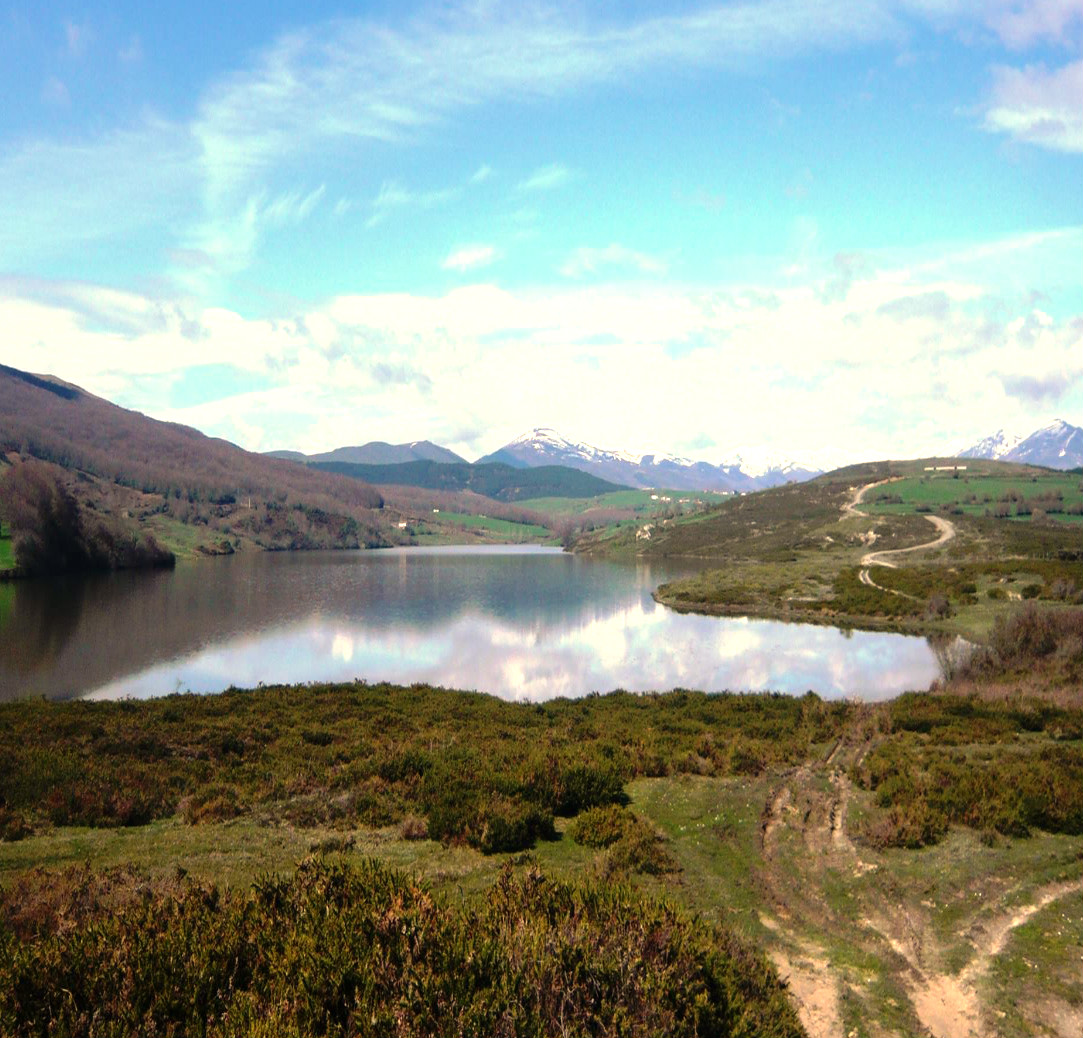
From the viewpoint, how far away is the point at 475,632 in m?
58.2

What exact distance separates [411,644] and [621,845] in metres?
41.9

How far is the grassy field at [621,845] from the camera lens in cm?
752

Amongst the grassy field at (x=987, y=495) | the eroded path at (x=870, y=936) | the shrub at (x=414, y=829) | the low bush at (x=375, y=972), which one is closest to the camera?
the low bush at (x=375, y=972)

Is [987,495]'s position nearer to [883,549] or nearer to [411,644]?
[883,549]

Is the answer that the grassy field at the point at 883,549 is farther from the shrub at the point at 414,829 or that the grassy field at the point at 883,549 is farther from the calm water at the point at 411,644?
the shrub at the point at 414,829

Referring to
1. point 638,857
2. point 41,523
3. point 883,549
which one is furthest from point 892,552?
point 41,523

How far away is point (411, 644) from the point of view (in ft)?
172

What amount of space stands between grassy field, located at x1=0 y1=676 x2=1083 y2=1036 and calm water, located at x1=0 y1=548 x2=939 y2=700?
51.4ft

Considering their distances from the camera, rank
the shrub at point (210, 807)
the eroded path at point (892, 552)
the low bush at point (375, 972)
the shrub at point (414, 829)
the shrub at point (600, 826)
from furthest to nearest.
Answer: the eroded path at point (892, 552)
the shrub at point (210, 807)
the shrub at point (414, 829)
the shrub at point (600, 826)
the low bush at point (375, 972)

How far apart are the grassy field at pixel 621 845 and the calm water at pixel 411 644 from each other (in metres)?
15.7

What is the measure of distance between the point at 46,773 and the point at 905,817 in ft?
59.2

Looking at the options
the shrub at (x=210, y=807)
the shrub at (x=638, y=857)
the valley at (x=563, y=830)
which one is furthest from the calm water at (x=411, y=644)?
the shrub at (x=638, y=857)

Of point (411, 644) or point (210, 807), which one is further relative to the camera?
point (411, 644)

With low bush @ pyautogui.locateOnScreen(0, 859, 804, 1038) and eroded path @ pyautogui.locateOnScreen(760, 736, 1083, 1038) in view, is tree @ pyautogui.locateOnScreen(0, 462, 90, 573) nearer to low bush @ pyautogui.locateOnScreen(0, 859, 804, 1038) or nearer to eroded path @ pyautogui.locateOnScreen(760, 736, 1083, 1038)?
low bush @ pyautogui.locateOnScreen(0, 859, 804, 1038)
